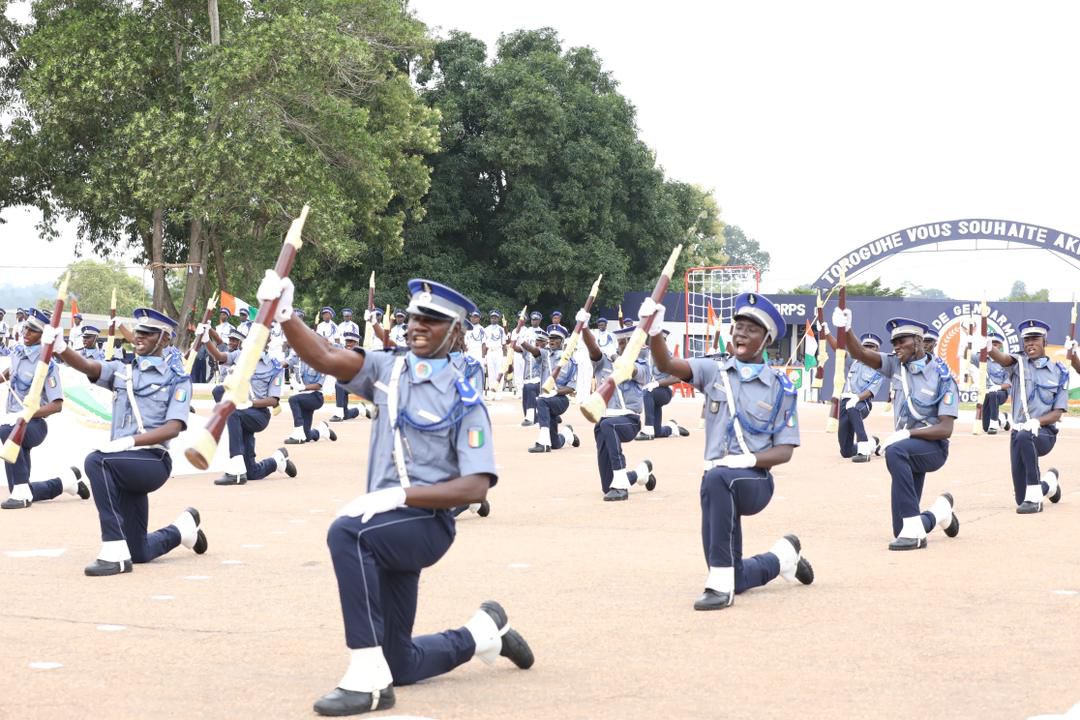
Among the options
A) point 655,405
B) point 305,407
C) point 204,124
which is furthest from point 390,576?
point 204,124

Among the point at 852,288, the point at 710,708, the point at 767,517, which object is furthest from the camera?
the point at 852,288

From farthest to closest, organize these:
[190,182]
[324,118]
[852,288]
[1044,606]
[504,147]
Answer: [852,288]
[504,147]
[324,118]
[190,182]
[1044,606]

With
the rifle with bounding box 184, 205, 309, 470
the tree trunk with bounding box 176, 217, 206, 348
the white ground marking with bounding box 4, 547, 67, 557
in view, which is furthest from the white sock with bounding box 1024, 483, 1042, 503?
the tree trunk with bounding box 176, 217, 206, 348

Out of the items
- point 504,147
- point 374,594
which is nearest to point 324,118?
point 504,147

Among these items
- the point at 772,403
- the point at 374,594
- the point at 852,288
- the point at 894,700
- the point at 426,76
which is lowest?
the point at 894,700

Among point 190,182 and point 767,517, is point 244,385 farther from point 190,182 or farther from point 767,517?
point 190,182

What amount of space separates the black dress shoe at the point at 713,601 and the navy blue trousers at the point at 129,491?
13.3ft

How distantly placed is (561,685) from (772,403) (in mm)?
2864

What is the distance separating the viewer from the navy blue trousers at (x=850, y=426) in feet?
66.1

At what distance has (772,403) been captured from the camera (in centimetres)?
870

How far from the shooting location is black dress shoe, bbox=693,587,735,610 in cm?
835

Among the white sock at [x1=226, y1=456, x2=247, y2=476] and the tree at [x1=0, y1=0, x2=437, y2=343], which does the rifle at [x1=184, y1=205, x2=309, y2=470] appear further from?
the tree at [x1=0, y1=0, x2=437, y2=343]

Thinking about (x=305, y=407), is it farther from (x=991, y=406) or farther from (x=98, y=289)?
(x=98, y=289)

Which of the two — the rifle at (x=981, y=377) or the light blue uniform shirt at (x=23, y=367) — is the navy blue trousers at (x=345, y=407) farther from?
the light blue uniform shirt at (x=23, y=367)
